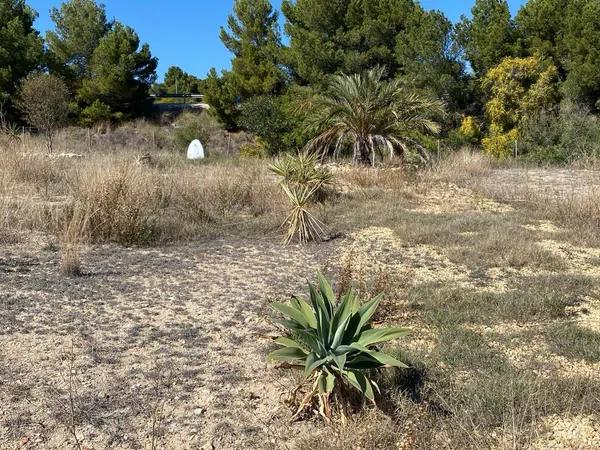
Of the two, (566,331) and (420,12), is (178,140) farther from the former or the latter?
(566,331)

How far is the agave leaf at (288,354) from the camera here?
113 inches

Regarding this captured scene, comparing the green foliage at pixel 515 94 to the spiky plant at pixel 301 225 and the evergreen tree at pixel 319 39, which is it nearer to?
the evergreen tree at pixel 319 39

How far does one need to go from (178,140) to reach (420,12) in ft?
40.1

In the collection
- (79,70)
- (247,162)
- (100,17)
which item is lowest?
(247,162)

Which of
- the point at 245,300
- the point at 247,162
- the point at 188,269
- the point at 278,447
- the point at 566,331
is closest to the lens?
the point at 278,447

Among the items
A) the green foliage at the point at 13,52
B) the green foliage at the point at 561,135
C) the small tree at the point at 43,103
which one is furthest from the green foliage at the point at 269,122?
the green foliage at the point at 13,52

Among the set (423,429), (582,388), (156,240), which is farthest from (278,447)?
(156,240)

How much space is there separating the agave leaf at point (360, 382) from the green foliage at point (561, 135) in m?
16.4

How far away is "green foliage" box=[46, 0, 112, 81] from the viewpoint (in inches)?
1255

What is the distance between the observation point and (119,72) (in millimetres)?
29000

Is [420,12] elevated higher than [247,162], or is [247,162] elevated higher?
[420,12]

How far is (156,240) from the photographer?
721cm

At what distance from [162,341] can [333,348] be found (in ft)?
4.80

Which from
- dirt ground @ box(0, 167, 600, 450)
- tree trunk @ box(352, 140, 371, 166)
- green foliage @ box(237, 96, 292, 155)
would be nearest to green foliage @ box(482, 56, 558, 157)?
green foliage @ box(237, 96, 292, 155)
